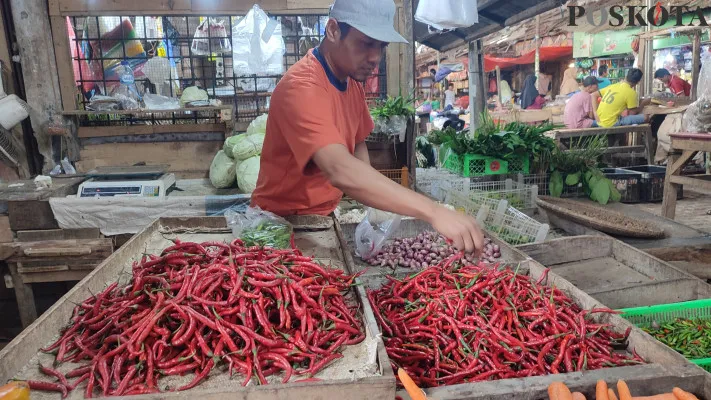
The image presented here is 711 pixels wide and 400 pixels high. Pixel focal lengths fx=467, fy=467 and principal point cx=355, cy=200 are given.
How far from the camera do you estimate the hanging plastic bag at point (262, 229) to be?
9.10 ft

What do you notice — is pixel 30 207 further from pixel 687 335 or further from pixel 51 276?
pixel 687 335

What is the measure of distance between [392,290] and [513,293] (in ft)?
2.41

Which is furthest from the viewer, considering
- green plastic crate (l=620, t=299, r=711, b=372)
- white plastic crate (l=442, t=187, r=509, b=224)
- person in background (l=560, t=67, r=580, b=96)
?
person in background (l=560, t=67, r=580, b=96)

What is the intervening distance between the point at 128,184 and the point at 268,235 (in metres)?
3.38

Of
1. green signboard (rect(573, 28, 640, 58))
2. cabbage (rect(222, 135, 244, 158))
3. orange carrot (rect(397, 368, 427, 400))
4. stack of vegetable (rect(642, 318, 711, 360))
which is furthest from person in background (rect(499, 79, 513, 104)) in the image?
orange carrot (rect(397, 368, 427, 400))

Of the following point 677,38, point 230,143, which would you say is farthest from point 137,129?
point 677,38

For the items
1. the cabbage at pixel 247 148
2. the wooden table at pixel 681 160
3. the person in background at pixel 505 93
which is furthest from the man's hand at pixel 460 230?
the person in background at pixel 505 93

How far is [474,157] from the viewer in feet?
20.7

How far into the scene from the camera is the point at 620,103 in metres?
11.6

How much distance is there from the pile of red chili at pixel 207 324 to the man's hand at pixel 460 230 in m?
0.54

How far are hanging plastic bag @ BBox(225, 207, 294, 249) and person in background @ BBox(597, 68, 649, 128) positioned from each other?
11227 millimetres

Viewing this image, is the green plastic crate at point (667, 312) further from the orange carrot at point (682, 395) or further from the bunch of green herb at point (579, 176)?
the bunch of green herb at point (579, 176)

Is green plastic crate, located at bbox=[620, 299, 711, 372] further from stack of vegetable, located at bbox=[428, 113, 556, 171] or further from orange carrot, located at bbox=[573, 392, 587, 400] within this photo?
stack of vegetable, located at bbox=[428, 113, 556, 171]

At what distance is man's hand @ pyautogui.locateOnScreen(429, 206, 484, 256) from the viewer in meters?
2.00
